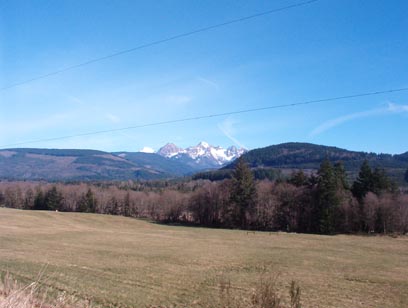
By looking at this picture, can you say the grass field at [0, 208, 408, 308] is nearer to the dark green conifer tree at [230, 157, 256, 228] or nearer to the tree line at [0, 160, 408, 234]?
the tree line at [0, 160, 408, 234]

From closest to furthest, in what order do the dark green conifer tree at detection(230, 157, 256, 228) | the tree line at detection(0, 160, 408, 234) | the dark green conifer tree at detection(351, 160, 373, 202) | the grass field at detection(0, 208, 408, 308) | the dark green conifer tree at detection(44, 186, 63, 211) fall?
the grass field at detection(0, 208, 408, 308), the tree line at detection(0, 160, 408, 234), the dark green conifer tree at detection(351, 160, 373, 202), the dark green conifer tree at detection(230, 157, 256, 228), the dark green conifer tree at detection(44, 186, 63, 211)

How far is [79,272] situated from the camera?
2080cm

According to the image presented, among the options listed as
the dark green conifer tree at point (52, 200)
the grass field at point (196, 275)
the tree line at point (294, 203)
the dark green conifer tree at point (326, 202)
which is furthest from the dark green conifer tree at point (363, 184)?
the dark green conifer tree at point (52, 200)

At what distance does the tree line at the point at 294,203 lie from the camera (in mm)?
71312

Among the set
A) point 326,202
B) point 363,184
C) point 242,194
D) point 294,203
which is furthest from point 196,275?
point 363,184

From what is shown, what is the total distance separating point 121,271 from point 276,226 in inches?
2613

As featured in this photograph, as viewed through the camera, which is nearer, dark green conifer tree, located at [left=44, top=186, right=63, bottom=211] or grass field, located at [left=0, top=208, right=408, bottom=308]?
grass field, located at [left=0, top=208, right=408, bottom=308]

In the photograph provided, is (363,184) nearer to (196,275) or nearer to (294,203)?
(294,203)

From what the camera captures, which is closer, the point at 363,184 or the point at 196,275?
the point at 196,275

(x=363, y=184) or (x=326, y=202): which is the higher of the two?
(x=363, y=184)

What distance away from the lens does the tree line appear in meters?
71.3

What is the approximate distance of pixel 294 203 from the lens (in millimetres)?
81312

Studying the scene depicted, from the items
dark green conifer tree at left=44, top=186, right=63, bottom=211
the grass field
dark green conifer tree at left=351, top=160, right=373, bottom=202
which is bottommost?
the grass field

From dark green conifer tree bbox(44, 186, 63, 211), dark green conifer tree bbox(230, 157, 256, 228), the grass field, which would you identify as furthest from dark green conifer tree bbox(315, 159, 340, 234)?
dark green conifer tree bbox(44, 186, 63, 211)
